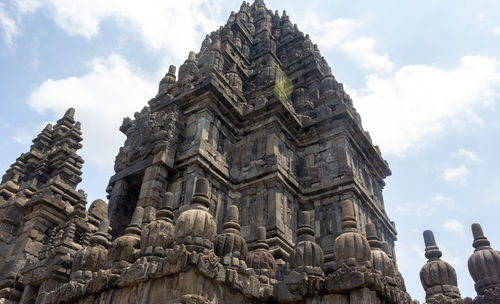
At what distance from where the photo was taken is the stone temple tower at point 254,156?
47.9 ft

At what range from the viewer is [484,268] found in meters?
8.05

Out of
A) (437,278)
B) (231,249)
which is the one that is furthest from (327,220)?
(231,249)

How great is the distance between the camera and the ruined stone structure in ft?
24.1

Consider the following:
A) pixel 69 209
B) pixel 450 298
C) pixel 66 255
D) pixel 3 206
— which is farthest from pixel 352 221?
pixel 3 206

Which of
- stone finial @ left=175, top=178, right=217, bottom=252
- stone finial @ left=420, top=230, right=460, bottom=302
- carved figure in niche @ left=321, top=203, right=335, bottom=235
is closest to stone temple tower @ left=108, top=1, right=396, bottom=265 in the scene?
carved figure in niche @ left=321, top=203, right=335, bottom=235

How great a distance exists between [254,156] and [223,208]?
2990mm

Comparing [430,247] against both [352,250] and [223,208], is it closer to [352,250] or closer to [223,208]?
[352,250]

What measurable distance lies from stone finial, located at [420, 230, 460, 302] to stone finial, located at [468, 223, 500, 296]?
0.53 metres

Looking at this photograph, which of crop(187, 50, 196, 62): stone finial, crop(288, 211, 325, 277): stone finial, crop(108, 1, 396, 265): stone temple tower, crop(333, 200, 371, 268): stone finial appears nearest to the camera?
crop(333, 200, 371, 268): stone finial

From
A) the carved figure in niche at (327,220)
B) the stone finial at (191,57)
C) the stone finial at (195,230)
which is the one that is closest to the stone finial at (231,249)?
the stone finial at (195,230)

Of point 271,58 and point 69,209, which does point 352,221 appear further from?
point 271,58

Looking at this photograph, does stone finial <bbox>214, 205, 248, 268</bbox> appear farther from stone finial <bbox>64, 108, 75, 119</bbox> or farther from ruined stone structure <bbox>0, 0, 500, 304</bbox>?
stone finial <bbox>64, 108, 75, 119</bbox>

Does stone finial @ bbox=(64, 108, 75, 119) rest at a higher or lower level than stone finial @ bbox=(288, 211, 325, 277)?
Result: higher

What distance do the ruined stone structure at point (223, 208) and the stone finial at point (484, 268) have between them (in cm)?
2
